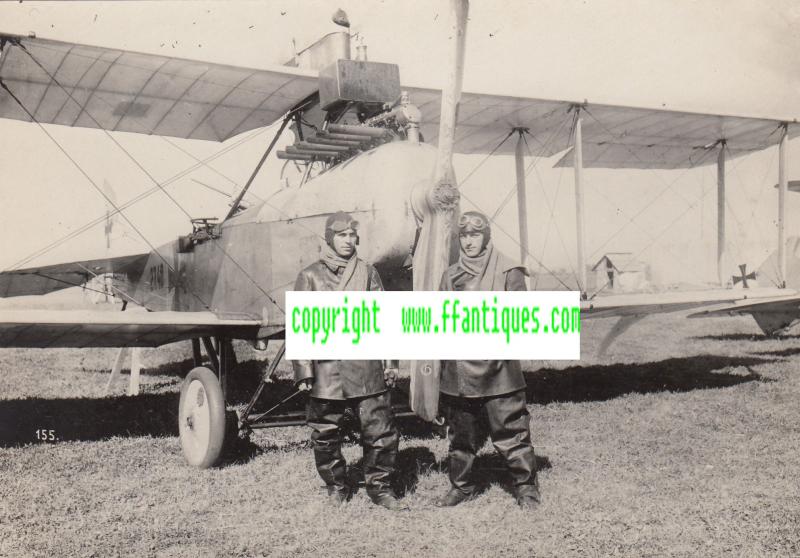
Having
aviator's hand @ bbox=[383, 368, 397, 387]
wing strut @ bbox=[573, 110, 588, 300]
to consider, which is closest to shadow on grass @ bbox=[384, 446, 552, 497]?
aviator's hand @ bbox=[383, 368, 397, 387]

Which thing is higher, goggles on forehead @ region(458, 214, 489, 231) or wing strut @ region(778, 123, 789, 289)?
wing strut @ region(778, 123, 789, 289)

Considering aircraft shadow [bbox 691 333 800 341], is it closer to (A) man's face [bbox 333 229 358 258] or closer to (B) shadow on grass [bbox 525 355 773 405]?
(B) shadow on grass [bbox 525 355 773 405]

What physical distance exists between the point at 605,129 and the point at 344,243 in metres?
6.66

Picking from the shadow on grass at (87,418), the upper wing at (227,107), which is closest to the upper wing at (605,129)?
the upper wing at (227,107)

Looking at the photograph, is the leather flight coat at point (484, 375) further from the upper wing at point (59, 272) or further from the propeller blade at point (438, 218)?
the upper wing at point (59, 272)

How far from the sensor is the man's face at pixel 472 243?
3939mm

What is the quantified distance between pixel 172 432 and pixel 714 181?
421 inches

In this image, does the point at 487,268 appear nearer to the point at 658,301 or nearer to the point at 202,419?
the point at 202,419

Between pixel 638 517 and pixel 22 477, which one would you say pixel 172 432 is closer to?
pixel 22 477

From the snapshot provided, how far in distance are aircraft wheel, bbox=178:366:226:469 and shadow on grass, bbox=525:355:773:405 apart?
378 cm

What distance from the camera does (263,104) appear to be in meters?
7.12

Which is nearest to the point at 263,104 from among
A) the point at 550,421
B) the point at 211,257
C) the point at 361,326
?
the point at 211,257

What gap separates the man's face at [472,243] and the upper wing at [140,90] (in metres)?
3.15

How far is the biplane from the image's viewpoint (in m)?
4.59
